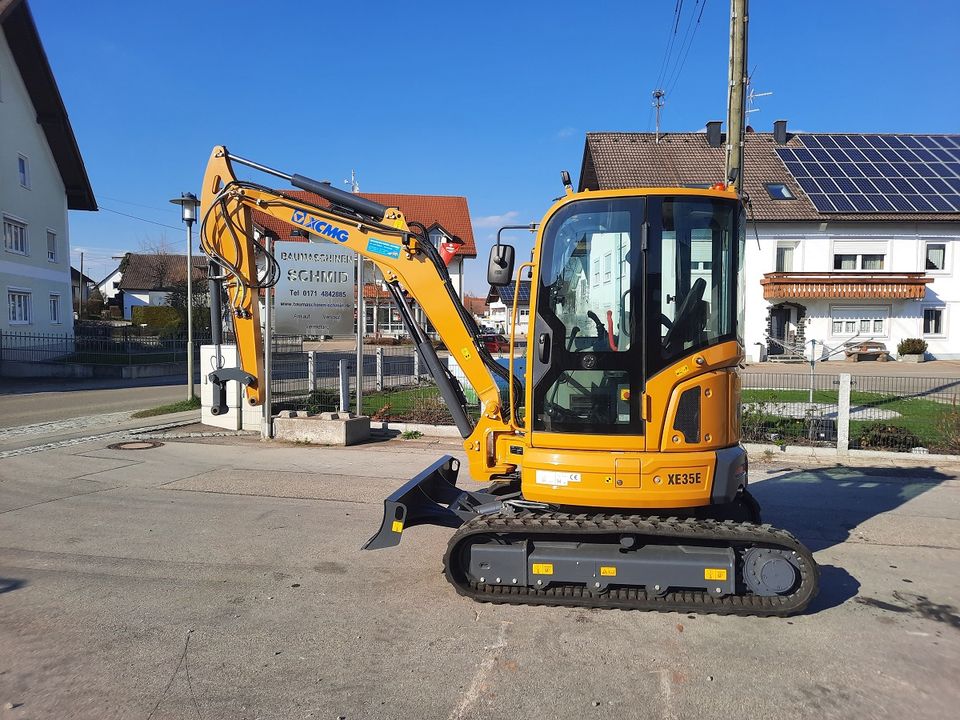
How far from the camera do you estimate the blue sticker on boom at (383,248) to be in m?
5.88

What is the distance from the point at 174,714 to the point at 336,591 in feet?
5.27

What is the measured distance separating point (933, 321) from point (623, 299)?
34.7 meters

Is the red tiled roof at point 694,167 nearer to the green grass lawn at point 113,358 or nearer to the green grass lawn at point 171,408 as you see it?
the green grass lawn at point 113,358

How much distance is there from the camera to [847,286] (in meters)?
30.8

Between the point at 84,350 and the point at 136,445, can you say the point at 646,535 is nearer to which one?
the point at 136,445

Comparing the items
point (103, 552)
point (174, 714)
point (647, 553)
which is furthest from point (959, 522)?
point (103, 552)

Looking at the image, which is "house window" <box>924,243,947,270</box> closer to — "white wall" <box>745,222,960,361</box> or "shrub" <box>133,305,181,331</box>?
"white wall" <box>745,222,960,361</box>

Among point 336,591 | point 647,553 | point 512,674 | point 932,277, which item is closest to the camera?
point 512,674

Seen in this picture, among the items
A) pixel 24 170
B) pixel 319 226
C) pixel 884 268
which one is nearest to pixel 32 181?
pixel 24 170

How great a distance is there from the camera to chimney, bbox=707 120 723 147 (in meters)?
36.1

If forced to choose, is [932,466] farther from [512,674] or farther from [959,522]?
[512,674]

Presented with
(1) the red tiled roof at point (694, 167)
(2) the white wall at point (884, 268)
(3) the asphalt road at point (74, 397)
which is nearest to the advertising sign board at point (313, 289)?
(3) the asphalt road at point (74, 397)

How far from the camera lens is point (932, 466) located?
9359 millimetres

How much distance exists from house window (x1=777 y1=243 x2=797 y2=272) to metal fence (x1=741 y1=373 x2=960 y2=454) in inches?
745
